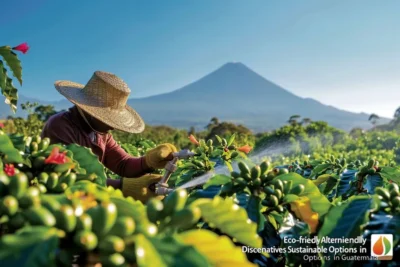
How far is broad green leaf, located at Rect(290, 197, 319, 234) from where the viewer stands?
4.99ft

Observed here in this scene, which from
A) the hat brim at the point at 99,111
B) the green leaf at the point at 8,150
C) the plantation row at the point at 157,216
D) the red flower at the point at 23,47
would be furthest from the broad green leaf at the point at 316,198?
the red flower at the point at 23,47

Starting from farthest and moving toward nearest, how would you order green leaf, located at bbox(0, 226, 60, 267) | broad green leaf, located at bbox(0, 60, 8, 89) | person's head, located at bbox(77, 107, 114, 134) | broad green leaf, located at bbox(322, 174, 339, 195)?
person's head, located at bbox(77, 107, 114, 134)
broad green leaf, located at bbox(0, 60, 8, 89)
broad green leaf, located at bbox(322, 174, 339, 195)
green leaf, located at bbox(0, 226, 60, 267)

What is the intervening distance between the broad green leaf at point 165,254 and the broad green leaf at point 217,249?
74 mm

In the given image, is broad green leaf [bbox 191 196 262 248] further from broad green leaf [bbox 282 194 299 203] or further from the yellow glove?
the yellow glove

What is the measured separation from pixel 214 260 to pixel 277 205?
22.8 inches

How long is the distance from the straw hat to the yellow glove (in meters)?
0.65

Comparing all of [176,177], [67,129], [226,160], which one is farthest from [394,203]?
[67,129]

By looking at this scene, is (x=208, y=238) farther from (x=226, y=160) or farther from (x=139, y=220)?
(x=226, y=160)

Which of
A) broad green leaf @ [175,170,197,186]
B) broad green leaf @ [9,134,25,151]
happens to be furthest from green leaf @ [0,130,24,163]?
broad green leaf @ [175,170,197,186]

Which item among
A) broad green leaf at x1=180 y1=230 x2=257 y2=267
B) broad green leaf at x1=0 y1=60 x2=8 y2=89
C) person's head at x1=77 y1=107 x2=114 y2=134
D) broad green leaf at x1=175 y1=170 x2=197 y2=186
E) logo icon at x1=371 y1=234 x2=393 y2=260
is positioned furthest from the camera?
person's head at x1=77 y1=107 x2=114 y2=134

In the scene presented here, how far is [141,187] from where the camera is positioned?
2.48 m

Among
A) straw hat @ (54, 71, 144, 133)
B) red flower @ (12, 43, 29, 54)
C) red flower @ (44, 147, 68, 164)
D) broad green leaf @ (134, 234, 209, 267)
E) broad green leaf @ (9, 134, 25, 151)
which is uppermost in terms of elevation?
red flower @ (12, 43, 29, 54)

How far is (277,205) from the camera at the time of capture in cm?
154

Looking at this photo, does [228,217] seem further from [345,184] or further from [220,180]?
[345,184]
